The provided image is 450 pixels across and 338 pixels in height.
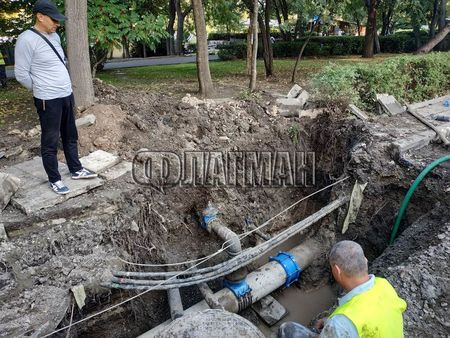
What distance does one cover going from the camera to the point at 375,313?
233 cm

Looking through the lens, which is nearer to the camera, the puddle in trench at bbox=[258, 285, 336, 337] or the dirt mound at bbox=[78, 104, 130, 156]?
the puddle in trench at bbox=[258, 285, 336, 337]

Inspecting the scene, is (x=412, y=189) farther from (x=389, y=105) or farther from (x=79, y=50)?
(x=79, y=50)

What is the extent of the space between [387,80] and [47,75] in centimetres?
690

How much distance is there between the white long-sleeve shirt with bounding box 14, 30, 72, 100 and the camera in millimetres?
3797

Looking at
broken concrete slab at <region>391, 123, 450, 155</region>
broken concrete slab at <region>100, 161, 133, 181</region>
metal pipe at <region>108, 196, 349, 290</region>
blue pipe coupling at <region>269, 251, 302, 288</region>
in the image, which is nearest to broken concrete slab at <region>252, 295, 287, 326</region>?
blue pipe coupling at <region>269, 251, 302, 288</region>

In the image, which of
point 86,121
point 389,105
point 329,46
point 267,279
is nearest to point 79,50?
point 86,121

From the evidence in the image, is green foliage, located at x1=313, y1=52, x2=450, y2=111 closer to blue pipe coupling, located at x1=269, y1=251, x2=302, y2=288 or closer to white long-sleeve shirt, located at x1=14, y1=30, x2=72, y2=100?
blue pipe coupling, located at x1=269, y1=251, x2=302, y2=288

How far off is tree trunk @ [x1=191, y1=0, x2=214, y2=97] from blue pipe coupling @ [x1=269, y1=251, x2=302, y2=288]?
4.74 metres

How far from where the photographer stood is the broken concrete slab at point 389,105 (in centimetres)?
749

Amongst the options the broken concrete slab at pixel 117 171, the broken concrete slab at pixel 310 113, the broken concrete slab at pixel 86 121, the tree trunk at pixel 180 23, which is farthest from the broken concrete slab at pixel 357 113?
the tree trunk at pixel 180 23

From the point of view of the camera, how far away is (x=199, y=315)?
2.60m

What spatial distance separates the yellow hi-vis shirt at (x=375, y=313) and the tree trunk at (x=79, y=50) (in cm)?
544

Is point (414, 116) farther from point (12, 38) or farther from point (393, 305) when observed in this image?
point (12, 38)

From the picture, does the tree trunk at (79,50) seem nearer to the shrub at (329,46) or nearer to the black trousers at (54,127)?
the black trousers at (54,127)
